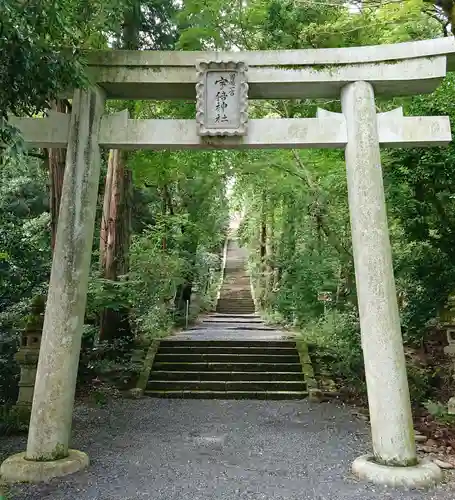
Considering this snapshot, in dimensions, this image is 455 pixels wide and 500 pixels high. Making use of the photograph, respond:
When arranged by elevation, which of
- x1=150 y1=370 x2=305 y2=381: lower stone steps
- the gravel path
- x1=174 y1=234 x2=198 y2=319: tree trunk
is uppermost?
x1=174 y1=234 x2=198 y2=319: tree trunk

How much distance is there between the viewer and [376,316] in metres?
4.46

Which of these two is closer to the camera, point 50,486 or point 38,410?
point 50,486

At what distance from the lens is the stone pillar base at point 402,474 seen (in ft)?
13.3

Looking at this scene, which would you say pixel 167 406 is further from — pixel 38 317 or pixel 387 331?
pixel 387 331

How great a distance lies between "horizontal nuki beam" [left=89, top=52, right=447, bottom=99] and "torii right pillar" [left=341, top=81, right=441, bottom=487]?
0.16 metres

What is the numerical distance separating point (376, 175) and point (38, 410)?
12.5ft

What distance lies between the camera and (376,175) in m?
4.70

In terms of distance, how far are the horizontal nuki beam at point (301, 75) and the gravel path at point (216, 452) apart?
3763mm

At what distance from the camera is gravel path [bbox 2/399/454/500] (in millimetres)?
4035

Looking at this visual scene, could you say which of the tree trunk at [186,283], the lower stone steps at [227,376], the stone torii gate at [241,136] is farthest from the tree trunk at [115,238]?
the tree trunk at [186,283]

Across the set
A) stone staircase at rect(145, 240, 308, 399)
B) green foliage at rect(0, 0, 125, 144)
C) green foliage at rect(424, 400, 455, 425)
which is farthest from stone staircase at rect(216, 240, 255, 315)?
green foliage at rect(0, 0, 125, 144)

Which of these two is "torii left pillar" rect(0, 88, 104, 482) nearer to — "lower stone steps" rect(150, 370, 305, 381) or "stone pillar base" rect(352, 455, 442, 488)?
"stone pillar base" rect(352, 455, 442, 488)

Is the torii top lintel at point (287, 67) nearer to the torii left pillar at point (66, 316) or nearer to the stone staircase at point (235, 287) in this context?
the torii left pillar at point (66, 316)

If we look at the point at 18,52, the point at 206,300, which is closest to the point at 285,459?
the point at 18,52
